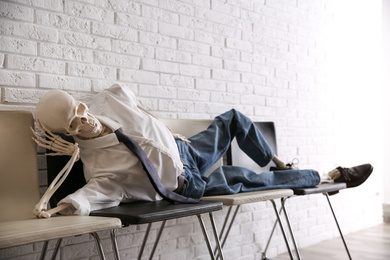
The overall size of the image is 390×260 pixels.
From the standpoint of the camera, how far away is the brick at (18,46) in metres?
1.90

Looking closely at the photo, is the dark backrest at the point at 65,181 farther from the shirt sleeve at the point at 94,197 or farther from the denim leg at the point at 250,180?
the denim leg at the point at 250,180

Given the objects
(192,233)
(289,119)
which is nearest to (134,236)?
(192,233)

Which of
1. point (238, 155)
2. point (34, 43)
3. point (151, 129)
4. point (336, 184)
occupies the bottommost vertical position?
point (336, 184)

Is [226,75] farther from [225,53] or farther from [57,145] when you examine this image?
[57,145]

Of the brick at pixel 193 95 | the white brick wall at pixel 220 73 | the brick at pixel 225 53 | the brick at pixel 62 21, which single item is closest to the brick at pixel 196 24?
the white brick wall at pixel 220 73

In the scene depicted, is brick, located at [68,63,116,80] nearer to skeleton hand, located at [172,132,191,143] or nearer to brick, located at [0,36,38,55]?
brick, located at [0,36,38,55]

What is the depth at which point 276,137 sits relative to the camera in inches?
129

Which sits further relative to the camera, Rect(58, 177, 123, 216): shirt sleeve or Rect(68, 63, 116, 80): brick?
Rect(68, 63, 116, 80): brick

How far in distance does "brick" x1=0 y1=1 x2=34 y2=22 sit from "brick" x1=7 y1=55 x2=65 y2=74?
17cm

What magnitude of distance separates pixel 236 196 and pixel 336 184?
842mm

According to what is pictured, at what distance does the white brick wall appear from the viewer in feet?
6.67

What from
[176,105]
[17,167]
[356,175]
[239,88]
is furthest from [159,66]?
[356,175]

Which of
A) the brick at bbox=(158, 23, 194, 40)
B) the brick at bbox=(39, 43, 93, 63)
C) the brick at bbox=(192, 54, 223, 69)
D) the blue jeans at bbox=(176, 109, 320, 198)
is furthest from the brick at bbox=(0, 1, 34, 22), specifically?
the brick at bbox=(192, 54, 223, 69)

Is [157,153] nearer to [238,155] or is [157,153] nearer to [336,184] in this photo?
[238,155]
